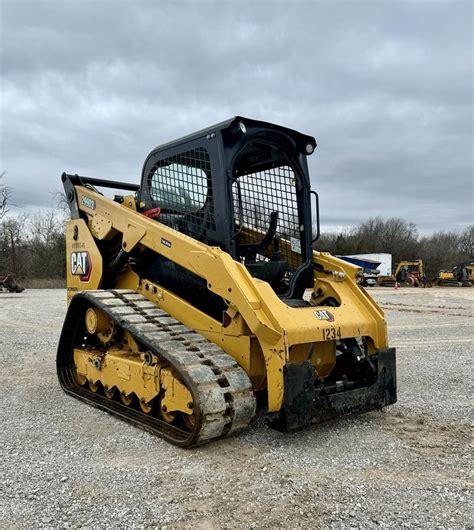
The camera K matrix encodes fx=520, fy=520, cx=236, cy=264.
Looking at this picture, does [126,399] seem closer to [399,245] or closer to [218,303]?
[218,303]

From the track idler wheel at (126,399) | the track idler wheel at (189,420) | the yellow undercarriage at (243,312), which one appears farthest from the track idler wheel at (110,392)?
the track idler wheel at (189,420)

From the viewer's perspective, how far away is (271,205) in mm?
5816

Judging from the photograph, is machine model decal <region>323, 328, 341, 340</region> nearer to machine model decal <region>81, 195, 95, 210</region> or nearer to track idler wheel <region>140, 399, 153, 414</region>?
track idler wheel <region>140, 399, 153, 414</region>

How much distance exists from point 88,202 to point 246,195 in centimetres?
219

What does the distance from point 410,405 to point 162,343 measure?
9.73 feet

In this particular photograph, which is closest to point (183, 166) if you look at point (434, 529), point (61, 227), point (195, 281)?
point (195, 281)

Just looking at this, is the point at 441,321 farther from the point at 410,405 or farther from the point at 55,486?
the point at 55,486

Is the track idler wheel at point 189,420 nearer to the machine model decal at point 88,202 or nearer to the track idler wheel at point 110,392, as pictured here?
the track idler wheel at point 110,392

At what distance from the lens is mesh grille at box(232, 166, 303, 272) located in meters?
5.72

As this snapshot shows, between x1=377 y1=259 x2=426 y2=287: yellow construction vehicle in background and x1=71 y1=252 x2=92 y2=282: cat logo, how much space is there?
40.5 metres

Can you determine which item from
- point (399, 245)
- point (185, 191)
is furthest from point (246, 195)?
point (399, 245)

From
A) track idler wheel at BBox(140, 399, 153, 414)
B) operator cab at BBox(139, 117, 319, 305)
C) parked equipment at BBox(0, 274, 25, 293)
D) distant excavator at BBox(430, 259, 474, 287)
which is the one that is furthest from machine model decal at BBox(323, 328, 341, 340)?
distant excavator at BBox(430, 259, 474, 287)

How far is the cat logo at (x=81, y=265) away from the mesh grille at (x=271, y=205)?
2098mm

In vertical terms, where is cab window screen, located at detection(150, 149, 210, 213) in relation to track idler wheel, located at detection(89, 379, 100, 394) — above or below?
above
